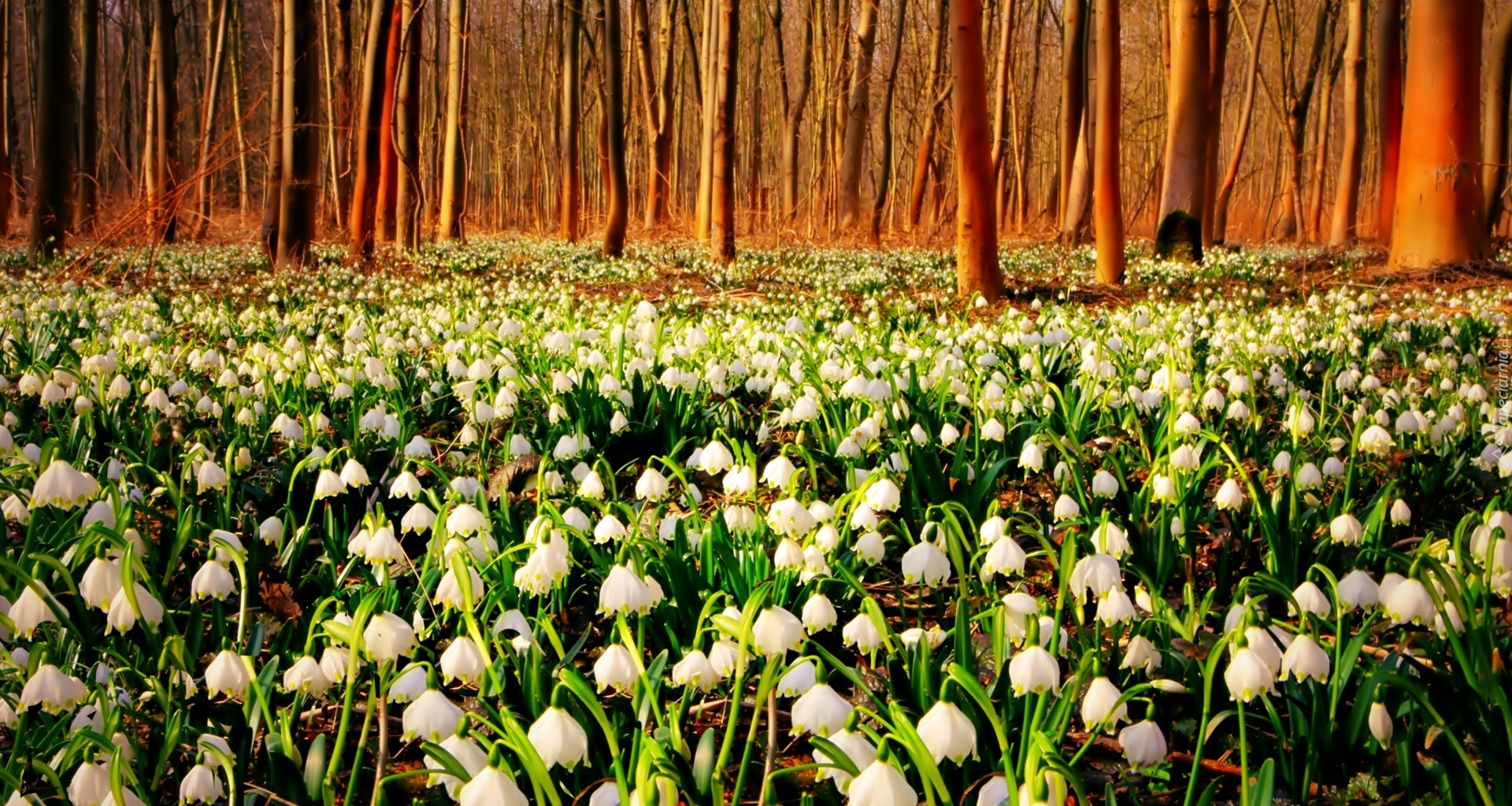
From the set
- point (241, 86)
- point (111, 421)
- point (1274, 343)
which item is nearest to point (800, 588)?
point (111, 421)

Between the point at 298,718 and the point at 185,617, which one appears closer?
the point at 298,718

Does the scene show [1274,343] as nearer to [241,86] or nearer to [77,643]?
[77,643]

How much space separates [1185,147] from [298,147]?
27.1 feet

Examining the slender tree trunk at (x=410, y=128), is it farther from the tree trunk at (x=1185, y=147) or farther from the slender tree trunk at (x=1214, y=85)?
the slender tree trunk at (x=1214, y=85)

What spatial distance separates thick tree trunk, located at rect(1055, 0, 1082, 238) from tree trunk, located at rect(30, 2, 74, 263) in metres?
11.0

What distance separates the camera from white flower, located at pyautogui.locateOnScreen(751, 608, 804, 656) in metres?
1.51

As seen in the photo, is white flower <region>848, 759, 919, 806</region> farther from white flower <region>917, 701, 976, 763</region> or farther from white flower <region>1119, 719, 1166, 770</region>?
white flower <region>1119, 719, 1166, 770</region>

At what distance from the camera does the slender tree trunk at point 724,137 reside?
11141mm

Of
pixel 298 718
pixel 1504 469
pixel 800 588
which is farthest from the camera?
pixel 1504 469

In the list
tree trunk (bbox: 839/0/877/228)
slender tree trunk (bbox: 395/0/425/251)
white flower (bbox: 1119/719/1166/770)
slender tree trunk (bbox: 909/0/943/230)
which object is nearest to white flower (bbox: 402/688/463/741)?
white flower (bbox: 1119/719/1166/770)

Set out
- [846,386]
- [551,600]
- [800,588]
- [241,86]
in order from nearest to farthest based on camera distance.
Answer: [800,588] < [551,600] < [846,386] < [241,86]

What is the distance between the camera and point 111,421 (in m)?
3.36

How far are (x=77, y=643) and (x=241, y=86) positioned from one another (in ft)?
65.8

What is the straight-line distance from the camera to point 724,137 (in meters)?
11.6
